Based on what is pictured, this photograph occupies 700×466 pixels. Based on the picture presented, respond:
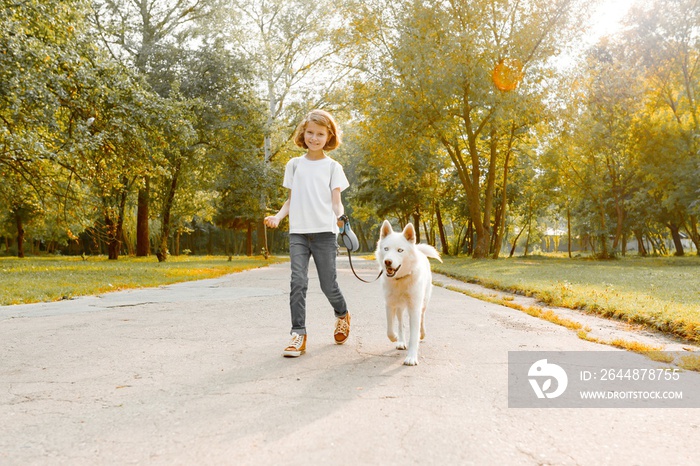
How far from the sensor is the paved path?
2.63m

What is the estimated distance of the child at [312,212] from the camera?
520 centimetres

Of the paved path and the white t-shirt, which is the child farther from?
the paved path

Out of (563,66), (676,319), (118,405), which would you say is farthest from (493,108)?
(118,405)

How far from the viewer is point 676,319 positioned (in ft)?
20.3

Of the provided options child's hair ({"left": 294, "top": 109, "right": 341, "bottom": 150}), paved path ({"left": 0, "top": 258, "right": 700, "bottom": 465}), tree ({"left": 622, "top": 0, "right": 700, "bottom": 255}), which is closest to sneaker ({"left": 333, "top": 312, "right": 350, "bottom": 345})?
paved path ({"left": 0, "top": 258, "right": 700, "bottom": 465})

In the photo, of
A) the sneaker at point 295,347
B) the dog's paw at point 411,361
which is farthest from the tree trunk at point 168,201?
the dog's paw at point 411,361

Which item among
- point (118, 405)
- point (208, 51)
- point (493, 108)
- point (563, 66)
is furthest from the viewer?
point (208, 51)

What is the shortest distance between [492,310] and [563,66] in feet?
63.7

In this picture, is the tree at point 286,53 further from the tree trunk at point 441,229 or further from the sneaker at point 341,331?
the sneaker at point 341,331

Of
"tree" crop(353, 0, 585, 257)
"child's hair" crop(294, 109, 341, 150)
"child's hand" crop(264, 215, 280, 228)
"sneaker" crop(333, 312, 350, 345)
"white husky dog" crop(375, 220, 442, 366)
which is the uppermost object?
"tree" crop(353, 0, 585, 257)

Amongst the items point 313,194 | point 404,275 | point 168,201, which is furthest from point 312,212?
point 168,201

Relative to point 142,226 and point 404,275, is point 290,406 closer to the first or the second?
point 404,275

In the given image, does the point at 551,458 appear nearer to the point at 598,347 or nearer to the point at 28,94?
the point at 598,347

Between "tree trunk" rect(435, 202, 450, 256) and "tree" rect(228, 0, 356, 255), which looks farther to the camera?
"tree trunk" rect(435, 202, 450, 256)
